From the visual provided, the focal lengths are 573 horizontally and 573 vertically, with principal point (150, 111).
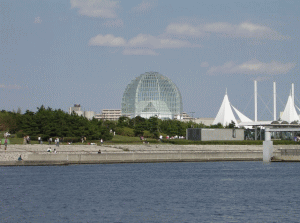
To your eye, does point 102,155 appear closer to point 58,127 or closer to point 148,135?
point 58,127

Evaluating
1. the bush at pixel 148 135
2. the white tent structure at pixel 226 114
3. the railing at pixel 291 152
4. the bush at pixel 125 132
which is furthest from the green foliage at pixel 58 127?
the white tent structure at pixel 226 114

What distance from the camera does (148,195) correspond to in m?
41.7

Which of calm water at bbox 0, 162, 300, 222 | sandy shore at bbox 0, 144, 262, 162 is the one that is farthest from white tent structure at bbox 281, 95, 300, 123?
calm water at bbox 0, 162, 300, 222

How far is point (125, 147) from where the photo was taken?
88812mm

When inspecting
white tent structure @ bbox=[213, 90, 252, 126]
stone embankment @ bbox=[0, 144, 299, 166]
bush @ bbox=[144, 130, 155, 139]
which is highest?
white tent structure @ bbox=[213, 90, 252, 126]

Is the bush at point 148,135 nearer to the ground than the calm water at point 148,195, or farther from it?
farther from it

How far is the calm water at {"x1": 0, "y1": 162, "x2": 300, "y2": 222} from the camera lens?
3244 cm

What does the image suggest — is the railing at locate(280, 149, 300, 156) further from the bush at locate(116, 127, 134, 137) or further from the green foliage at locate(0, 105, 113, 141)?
the bush at locate(116, 127, 134, 137)

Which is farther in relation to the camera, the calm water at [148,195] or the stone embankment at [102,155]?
the stone embankment at [102,155]

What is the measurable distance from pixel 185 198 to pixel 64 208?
30.0 ft

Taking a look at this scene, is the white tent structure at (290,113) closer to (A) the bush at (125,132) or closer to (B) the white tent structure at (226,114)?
(B) the white tent structure at (226,114)

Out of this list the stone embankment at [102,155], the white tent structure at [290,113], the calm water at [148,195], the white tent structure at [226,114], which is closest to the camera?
the calm water at [148,195]

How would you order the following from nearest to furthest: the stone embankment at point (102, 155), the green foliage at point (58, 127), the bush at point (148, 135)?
the stone embankment at point (102, 155)
the green foliage at point (58, 127)
the bush at point (148, 135)

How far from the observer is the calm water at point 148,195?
106ft
